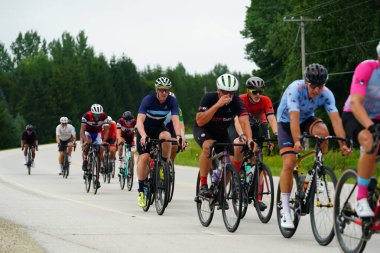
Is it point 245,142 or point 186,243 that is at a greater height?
point 245,142

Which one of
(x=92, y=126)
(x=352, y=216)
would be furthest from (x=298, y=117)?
(x=92, y=126)

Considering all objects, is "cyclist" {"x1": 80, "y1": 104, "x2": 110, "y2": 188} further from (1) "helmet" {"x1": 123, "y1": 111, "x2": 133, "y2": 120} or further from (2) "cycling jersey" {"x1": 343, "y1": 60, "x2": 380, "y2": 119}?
(2) "cycling jersey" {"x1": 343, "y1": 60, "x2": 380, "y2": 119}

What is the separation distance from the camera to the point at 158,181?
45.6ft

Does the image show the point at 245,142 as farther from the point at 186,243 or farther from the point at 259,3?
the point at 259,3

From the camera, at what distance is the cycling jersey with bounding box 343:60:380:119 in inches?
318

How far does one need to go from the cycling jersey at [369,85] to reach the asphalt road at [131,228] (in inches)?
68.5

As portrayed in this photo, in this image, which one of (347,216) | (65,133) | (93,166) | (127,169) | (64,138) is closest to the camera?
(347,216)

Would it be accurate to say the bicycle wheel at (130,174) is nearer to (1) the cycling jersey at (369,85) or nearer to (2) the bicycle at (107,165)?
(2) the bicycle at (107,165)

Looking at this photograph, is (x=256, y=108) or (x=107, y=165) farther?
(x=107, y=165)

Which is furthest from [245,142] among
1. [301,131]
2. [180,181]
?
[180,181]

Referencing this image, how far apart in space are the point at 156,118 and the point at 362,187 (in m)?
6.57

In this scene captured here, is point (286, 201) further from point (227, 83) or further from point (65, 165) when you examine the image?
point (65, 165)

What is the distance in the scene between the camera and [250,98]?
13.7 meters

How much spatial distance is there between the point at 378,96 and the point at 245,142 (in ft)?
12.8
